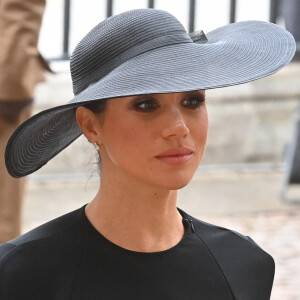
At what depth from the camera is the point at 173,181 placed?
2.15m

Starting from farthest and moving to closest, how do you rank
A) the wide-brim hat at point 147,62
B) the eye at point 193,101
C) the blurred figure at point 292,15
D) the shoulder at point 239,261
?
the blurred figure at point 292,15, the shoulder at point 239,261, the eye at point 193,101, the wide-brim hat at point 147,62

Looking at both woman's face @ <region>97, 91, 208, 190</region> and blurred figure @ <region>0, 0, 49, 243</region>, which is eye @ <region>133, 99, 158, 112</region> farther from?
blurred figure @ <region>0, 0, 49, 243</region>

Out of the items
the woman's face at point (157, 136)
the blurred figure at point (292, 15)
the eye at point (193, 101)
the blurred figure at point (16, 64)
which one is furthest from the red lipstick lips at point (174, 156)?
→ the blurred figure at point (292, 15)

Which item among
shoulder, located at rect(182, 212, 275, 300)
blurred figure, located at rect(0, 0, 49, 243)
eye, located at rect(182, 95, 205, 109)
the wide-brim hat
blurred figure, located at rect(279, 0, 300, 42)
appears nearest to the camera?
the wide-brim hat

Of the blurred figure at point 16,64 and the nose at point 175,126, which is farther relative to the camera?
the blurred figure at point 16,64

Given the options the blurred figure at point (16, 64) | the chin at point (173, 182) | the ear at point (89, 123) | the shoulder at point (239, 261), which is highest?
the ear at point (89, 123)

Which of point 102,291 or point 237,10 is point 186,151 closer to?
point 102,291

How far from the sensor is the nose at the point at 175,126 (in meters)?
2.12

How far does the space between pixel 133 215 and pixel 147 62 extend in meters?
0.35

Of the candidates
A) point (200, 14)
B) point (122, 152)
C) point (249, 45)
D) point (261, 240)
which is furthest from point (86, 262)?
point (200, 14)

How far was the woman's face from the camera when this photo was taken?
213cm

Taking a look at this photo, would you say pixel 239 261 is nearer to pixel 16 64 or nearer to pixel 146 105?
pixel 146 105

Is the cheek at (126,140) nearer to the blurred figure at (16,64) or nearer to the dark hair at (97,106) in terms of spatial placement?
the dark hair at (97,106)

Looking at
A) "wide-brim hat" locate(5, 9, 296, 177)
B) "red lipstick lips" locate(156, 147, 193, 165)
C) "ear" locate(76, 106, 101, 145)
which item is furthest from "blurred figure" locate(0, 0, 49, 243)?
"red lipstick lips" locate(156, 147, 193, 165)
